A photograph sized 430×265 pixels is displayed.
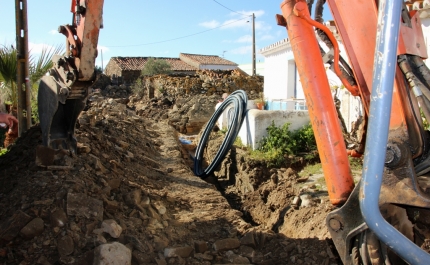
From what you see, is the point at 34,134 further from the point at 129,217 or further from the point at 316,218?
the point at 316,218

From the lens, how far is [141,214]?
435 cm

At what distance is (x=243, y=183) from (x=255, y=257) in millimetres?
3958

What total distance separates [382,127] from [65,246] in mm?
Answer: 2785

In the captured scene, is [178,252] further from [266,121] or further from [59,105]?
[266,121]

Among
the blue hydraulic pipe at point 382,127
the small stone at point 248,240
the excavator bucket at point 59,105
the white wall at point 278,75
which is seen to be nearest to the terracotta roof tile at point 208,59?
the white wall at point 278,75

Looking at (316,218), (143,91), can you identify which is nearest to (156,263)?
(316,218)

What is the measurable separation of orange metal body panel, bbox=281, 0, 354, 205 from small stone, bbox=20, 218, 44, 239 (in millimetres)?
2567

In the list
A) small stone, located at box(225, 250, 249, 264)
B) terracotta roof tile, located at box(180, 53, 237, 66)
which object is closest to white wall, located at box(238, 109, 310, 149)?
small stone, located at box(225, 250, 249, 264)

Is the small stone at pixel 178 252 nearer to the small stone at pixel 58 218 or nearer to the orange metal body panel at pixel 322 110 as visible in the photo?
the small stone at pixel 58 218

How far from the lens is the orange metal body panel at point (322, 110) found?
7.86 feet

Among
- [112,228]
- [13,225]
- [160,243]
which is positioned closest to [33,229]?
[13,225]

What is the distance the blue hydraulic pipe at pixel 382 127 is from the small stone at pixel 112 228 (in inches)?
A: 98.4

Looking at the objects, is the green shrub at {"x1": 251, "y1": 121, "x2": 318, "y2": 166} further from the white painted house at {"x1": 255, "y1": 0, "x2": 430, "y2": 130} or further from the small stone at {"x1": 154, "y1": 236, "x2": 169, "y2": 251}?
the small stone at {"x1": 154, "y1": 236, "x2": 169, "y2": 251}

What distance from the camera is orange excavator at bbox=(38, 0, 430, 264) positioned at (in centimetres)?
176
